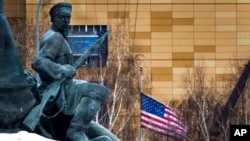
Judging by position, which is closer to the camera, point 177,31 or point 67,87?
point 67,87

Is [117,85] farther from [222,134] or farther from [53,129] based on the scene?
[53,129]

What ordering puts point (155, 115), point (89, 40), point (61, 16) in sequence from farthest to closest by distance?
1. point (89, 40)
2. point (155, 115)
3. point (61, 16)

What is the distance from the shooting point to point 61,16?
25.8 meters

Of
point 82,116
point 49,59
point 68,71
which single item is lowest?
point 82,116

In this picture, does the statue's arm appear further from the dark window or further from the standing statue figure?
the dark window

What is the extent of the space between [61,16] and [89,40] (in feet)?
179

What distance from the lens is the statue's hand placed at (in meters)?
25.3

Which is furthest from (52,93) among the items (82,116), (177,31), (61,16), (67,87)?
(177,31)

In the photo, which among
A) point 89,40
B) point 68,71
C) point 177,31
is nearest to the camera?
point 68,71

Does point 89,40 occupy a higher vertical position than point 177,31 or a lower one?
lower

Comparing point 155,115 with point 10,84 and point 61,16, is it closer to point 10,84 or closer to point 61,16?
point 61,16

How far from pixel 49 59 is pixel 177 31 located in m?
58.3

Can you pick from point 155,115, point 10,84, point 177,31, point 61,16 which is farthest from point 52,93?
point 177,31

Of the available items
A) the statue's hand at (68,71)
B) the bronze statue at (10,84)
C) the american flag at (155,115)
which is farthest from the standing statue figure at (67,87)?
the american flag at (155,115)
